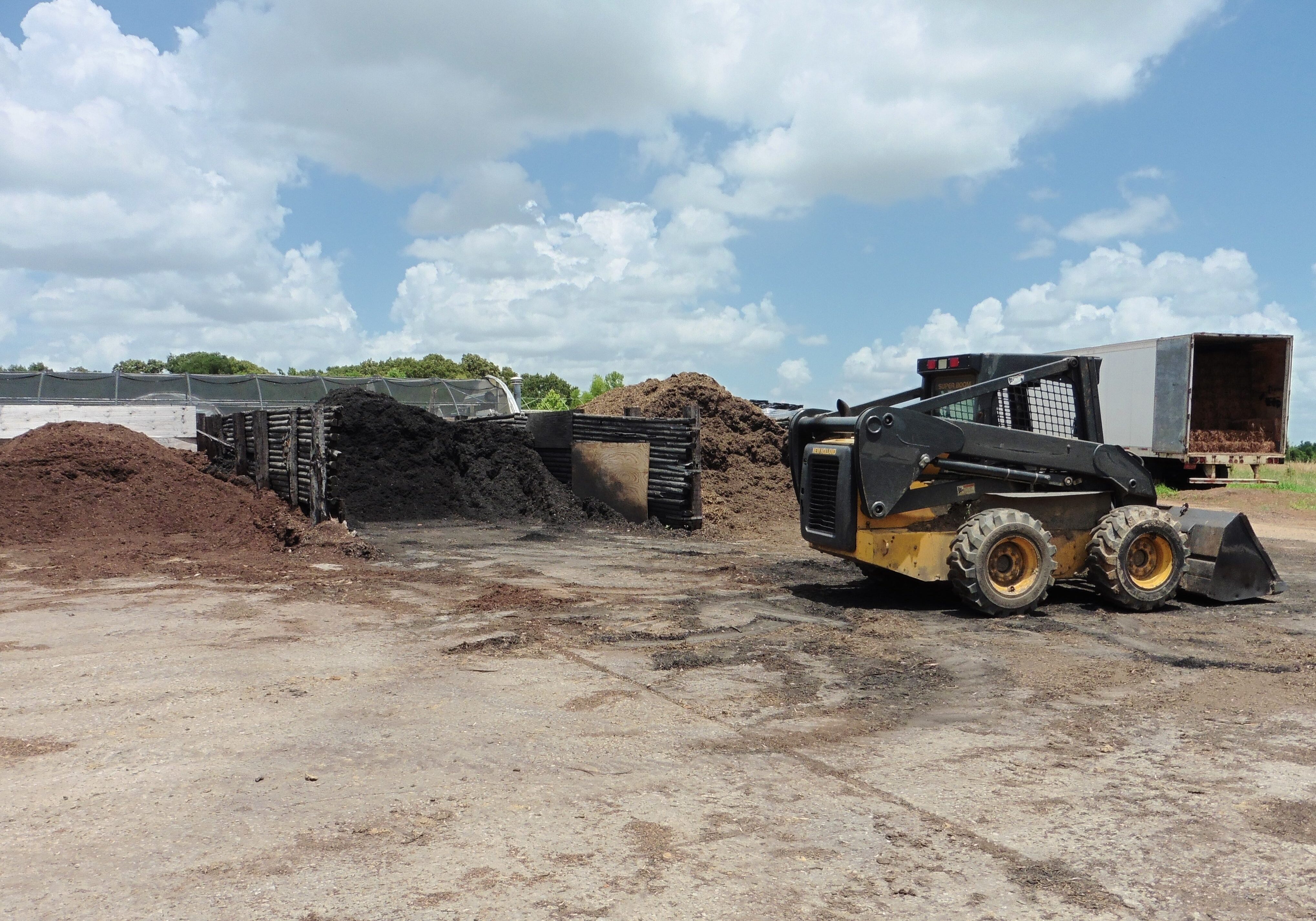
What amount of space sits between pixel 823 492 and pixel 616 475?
9151 millimetres

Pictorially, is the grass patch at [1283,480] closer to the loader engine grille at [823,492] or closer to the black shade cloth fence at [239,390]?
the loader engine grille at [823,492]

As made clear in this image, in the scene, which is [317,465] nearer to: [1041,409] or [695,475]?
[695,475]

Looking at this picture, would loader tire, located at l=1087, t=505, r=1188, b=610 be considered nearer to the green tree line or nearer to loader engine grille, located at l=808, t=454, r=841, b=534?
loader engine grille, located at l=808, t=454, r=841, b=534

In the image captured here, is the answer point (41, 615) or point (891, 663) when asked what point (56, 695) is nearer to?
point (41, 615)

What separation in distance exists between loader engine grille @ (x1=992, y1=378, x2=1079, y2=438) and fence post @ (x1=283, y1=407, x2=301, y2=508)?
12.0m

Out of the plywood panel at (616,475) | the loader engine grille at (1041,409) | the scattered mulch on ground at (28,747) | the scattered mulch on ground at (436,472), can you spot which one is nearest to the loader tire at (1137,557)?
the loader engine grille at (1041,409)

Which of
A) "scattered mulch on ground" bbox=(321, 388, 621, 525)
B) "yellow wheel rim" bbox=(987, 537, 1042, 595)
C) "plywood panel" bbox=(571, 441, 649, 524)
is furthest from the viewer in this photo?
"scattered mulch on ground" bbox=(321, 388, 621, 525)

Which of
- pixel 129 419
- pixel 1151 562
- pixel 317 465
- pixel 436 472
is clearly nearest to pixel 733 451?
pixel 436 472

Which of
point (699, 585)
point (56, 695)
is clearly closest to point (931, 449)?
point (699, 585)

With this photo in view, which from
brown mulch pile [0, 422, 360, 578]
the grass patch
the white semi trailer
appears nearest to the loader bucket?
brown mulch pile [0, 422, 360, 578]

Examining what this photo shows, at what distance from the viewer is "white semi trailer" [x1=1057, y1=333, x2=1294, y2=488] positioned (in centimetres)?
2114

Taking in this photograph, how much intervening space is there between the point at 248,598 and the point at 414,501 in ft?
26.1

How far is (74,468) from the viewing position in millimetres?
17609

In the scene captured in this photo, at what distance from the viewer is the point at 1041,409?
997cm
